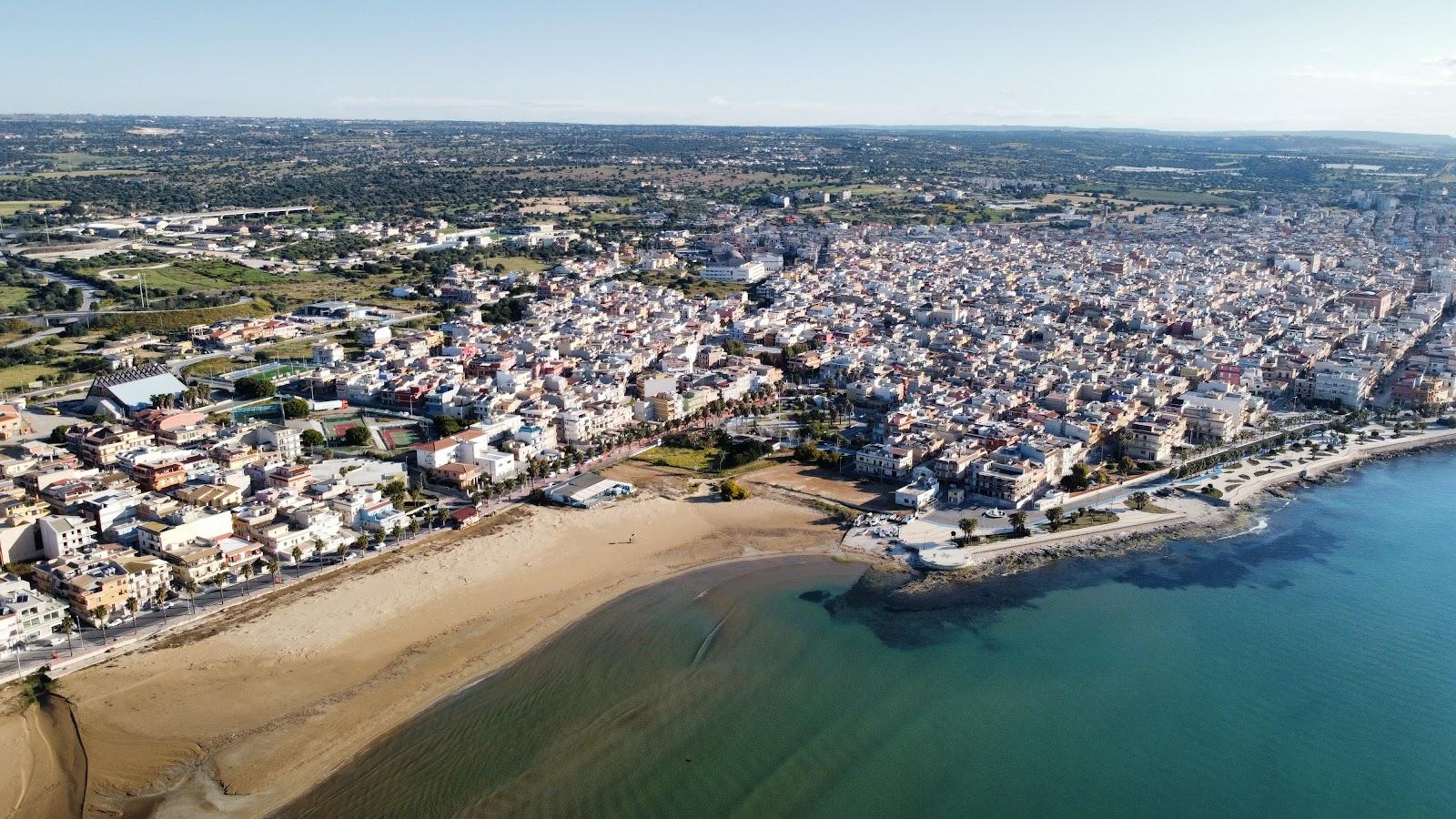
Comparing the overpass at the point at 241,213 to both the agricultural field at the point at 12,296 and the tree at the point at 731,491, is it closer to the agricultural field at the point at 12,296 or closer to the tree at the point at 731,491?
the agricultural field at the point at 12,296

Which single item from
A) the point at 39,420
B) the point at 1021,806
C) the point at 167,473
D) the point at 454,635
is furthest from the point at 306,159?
the point at 1021,806

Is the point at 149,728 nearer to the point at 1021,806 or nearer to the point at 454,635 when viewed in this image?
the point at 454,635

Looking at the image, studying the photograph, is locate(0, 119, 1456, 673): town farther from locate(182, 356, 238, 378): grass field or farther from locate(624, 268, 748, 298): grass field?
locate(624, 268, 748, 298): grass field

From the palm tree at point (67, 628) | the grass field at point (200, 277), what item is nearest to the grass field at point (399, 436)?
the palm tree at point (67, 628)

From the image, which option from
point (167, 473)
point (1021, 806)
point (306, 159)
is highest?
point (306, 159)

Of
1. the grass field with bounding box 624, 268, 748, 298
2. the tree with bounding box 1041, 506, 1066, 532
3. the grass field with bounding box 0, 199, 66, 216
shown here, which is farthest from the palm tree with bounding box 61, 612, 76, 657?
the grass field with bounding box 0, 199, 66, 216
